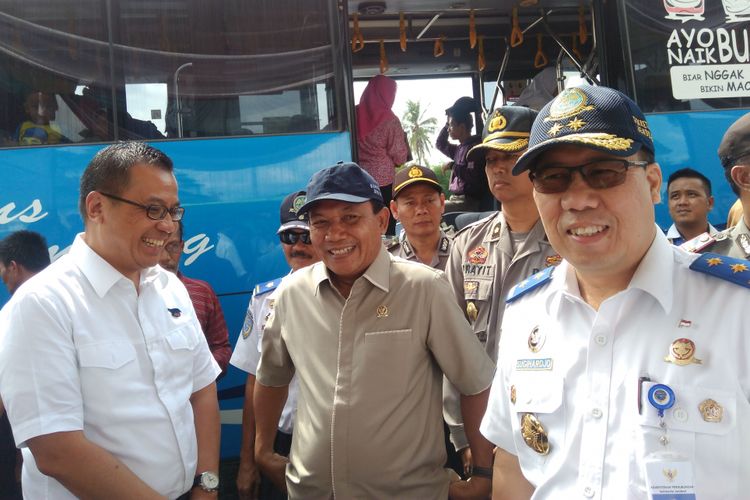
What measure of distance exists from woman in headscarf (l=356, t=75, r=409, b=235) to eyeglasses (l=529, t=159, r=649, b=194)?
3.71 meters

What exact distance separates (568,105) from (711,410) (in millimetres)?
659

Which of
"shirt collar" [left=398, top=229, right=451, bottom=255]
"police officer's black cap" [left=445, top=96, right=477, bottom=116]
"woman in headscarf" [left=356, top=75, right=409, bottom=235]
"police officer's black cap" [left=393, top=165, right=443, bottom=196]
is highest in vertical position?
"police officer's black cap" [left=445, top=96, right=477, bottom=116]

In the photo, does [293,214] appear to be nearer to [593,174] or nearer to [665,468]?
[593,174]

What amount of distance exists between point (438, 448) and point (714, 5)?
12.0ft

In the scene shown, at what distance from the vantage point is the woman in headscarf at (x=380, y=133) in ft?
17.1

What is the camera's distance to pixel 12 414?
6.08 ft

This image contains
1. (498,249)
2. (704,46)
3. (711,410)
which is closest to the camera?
(711,410)

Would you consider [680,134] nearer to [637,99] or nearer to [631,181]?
[637,99]

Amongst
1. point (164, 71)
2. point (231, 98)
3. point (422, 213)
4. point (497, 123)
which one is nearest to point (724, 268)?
point (497, 123)

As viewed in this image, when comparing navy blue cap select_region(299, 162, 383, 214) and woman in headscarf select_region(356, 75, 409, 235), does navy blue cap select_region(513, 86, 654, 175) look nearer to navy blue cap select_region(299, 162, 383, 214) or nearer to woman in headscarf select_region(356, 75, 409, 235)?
navy blue cap select_region(299, 162, 383, 214)

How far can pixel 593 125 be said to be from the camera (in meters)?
1.41

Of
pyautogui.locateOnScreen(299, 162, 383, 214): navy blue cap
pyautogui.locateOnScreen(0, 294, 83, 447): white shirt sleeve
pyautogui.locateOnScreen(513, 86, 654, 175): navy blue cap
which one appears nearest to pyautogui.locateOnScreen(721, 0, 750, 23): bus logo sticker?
pyautogui.locateOnScreen(299, 162, 383, 214): navy blue cap

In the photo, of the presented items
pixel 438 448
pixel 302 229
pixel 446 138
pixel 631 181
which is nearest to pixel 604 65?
pixel 446 138

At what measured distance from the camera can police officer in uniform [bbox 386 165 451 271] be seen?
3.55 meters
